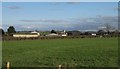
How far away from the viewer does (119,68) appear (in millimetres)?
20969

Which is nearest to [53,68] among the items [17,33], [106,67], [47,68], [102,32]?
[47,68]

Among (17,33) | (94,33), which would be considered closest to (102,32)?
(94,33)

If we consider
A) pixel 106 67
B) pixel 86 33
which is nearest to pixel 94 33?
pixel 86 33

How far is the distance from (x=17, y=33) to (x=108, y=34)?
43.5 metres

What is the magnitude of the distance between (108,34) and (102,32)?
9.57 meters

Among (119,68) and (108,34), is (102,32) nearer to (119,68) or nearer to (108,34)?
(108,34)

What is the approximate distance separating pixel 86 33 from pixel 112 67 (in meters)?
148

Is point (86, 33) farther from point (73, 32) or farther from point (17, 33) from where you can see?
point (17, 33)

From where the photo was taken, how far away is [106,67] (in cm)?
2191

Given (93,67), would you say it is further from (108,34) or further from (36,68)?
(108,34)

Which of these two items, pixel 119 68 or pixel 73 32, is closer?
pixel 119 68

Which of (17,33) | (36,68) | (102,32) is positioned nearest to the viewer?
(36,68)

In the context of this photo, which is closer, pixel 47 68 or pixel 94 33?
pixel 47 68

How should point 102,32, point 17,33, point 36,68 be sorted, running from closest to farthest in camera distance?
point 36,68
point 17,33
point 102,32
